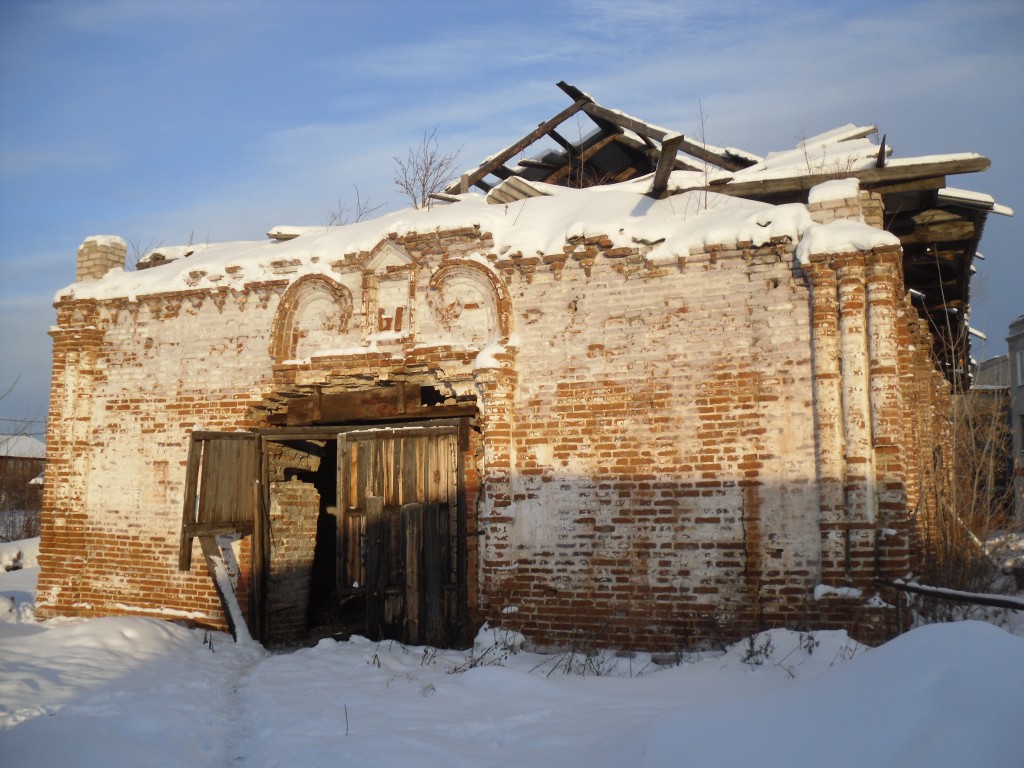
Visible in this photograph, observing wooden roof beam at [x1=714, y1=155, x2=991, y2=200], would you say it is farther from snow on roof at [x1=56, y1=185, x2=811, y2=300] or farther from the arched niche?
the arched niche

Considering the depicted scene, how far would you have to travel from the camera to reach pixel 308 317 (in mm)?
8461

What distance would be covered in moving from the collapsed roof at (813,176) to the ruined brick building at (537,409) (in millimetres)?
46

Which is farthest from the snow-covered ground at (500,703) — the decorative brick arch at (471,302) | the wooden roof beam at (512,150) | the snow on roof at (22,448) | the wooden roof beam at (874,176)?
the snow on roof at (22,448)

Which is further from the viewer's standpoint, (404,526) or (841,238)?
(404,526)

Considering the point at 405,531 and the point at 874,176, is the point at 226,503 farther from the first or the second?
the point at 874,176

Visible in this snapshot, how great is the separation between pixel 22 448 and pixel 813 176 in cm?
4322

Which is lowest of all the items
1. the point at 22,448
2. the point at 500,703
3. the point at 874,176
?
the point at 22,448

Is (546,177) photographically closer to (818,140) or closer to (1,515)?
(818,140)

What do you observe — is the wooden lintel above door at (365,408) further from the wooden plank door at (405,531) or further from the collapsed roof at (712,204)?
the collapsed roof at (712,204)

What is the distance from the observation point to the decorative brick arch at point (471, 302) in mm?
7598

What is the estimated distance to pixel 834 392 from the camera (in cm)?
648

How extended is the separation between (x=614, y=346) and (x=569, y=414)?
0.72 meters

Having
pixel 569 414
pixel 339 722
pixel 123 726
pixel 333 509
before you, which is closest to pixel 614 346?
pixel 569 414

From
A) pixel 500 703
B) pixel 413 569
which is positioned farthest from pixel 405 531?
pixel 500 703
